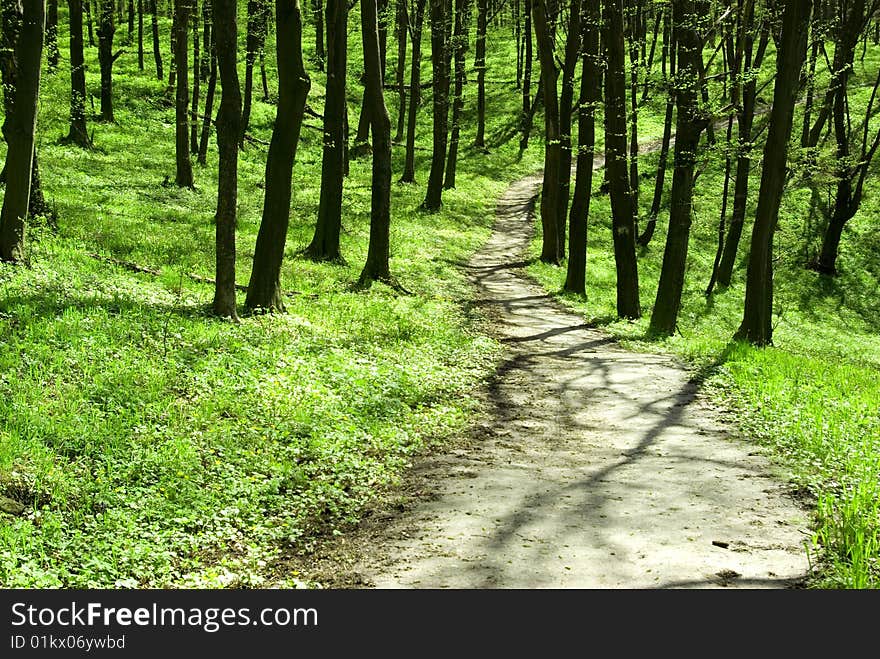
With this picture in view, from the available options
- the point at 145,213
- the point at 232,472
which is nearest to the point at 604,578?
the point at 232,472

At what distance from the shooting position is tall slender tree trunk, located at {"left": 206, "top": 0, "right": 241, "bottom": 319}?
1179 cm

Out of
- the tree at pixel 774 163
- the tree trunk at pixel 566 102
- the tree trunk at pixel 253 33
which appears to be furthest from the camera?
the tree trunk at pixel 253 33

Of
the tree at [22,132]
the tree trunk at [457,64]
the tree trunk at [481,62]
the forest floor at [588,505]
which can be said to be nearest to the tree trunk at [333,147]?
the tree at [22,132]

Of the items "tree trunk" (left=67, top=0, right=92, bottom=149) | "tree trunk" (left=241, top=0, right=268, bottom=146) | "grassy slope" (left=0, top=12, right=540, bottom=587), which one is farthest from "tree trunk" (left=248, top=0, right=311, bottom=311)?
"tree trunk" (left=67, top=0, right=92, bottom=149)

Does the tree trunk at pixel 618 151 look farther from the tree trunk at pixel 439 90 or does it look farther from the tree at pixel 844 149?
the tree trunk at pixel 439 90

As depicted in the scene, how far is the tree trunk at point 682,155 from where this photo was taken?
1463 centimetres

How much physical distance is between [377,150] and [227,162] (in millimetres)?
6272

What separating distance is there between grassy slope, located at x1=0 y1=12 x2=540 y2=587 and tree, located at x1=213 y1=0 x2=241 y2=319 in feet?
1.80

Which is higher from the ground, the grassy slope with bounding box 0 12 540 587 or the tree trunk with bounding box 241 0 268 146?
the tree trunk with bounding box 241 0 268 146

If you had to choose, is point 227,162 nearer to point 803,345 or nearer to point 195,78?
point 803,345

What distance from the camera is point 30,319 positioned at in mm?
9305

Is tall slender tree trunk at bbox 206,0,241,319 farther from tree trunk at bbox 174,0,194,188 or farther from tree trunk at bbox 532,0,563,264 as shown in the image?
tree trunk at bbox 532,0,563,264

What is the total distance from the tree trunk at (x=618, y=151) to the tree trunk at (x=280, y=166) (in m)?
7.51

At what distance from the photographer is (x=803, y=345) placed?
892 inches
